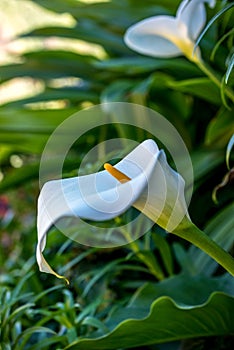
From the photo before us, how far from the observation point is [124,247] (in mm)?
771

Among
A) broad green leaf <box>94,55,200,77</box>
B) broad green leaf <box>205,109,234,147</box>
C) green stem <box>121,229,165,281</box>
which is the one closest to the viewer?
green stem <box>121,229,165,281</box>

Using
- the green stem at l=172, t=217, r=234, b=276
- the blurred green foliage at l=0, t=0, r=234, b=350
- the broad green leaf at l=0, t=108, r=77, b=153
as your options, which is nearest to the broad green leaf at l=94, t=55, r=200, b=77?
the blurred green foliage at l=0, t=0, r=234, b=350

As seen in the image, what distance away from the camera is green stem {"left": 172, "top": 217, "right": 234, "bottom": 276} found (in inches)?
14.7

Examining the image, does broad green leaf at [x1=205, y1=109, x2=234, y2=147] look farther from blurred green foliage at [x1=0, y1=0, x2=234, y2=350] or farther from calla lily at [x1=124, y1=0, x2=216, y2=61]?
calla lily at [x1=124, y1=0, x2=216, y2=61]

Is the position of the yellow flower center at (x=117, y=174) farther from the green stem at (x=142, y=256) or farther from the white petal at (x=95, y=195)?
the green stem at (x=142, y=256)

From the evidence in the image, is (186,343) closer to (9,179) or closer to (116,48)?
(9,179)

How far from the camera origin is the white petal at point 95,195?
0.33 meters

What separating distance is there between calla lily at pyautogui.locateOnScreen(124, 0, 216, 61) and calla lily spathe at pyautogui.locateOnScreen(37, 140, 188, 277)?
25 cm

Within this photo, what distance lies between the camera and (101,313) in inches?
26.6

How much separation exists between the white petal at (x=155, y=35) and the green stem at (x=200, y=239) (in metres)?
0.30

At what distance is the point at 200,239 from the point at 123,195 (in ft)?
0.23

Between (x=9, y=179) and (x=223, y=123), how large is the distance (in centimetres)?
41

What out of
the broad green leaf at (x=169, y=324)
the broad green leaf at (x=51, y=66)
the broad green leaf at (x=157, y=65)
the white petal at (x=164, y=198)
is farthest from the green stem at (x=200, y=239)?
the broad green leaf at (x=51, y=66)

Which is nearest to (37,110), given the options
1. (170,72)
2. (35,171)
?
(35,171)
